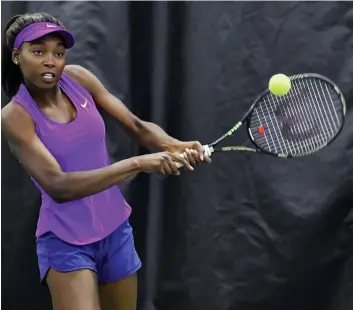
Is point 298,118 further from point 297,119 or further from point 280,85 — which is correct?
point 280,85

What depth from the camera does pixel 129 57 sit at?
204cm

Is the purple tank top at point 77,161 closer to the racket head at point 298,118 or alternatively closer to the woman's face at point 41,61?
the woman's face at point 41,61

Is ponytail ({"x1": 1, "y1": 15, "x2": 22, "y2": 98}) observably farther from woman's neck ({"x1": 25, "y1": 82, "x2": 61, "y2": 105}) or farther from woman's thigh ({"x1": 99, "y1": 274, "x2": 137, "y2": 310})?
woman's thigh ({"x1": 99, "y1": 274, "x2": 137, "y2": 310})

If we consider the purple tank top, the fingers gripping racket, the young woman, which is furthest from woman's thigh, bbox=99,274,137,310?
the fingers gripping racket

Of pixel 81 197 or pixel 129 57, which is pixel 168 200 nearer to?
pixel 129 57

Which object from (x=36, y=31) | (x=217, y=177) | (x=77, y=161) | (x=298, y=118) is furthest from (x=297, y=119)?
(x=36, y=31)

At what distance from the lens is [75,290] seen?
1.45m

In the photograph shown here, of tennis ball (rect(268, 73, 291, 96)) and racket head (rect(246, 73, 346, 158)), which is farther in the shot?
racket head (rect(246, 73, 346, 158))

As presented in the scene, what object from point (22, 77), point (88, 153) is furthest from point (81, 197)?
point (22, 77)

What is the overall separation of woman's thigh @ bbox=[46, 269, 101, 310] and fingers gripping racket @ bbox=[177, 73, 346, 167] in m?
0.48

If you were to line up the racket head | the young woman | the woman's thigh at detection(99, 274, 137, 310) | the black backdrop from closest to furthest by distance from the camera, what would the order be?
1. the young woman
2. the woman's thigh at detection(99, 274, 137, 310)
3. the racket head
4. the black backdrop

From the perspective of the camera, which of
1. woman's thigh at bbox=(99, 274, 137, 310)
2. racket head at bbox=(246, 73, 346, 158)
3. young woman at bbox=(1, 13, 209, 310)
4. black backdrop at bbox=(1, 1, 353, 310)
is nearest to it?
young woman at bbox=(1, 13, 209, 310)

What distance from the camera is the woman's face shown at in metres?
1.46

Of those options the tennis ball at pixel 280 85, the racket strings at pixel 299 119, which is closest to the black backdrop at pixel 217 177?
the racket strings at pixel 299 119
